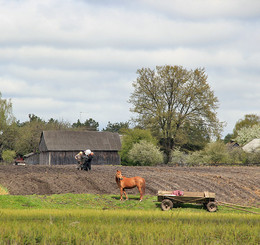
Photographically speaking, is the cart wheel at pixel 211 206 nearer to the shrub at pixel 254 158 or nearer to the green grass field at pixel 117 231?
the green grass field at pixel 117 231

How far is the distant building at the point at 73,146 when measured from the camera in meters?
77.8

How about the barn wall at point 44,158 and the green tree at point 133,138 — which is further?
the barn wall at point 44,158

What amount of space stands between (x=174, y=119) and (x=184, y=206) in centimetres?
5118

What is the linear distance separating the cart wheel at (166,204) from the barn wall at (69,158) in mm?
60190

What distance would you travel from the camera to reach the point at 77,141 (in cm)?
8100

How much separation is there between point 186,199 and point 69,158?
60814 mm

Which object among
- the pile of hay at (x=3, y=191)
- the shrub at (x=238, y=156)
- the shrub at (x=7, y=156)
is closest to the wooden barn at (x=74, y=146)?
the shrub at (x=7, y=156)

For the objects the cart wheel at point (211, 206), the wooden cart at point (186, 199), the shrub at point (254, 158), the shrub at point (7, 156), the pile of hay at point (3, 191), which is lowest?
the cart wheel at point (211, 206)

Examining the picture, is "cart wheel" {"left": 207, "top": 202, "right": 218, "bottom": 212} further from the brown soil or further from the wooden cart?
the brown soil

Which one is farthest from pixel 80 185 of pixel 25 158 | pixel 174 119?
pixel 25 158

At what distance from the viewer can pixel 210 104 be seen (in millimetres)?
72875

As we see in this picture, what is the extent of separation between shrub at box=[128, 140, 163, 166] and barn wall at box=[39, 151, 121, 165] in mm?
19923

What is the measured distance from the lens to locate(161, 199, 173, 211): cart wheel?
727 inches

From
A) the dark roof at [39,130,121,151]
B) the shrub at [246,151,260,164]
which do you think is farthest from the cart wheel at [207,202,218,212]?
the dark roof at [39,130,121,151]
